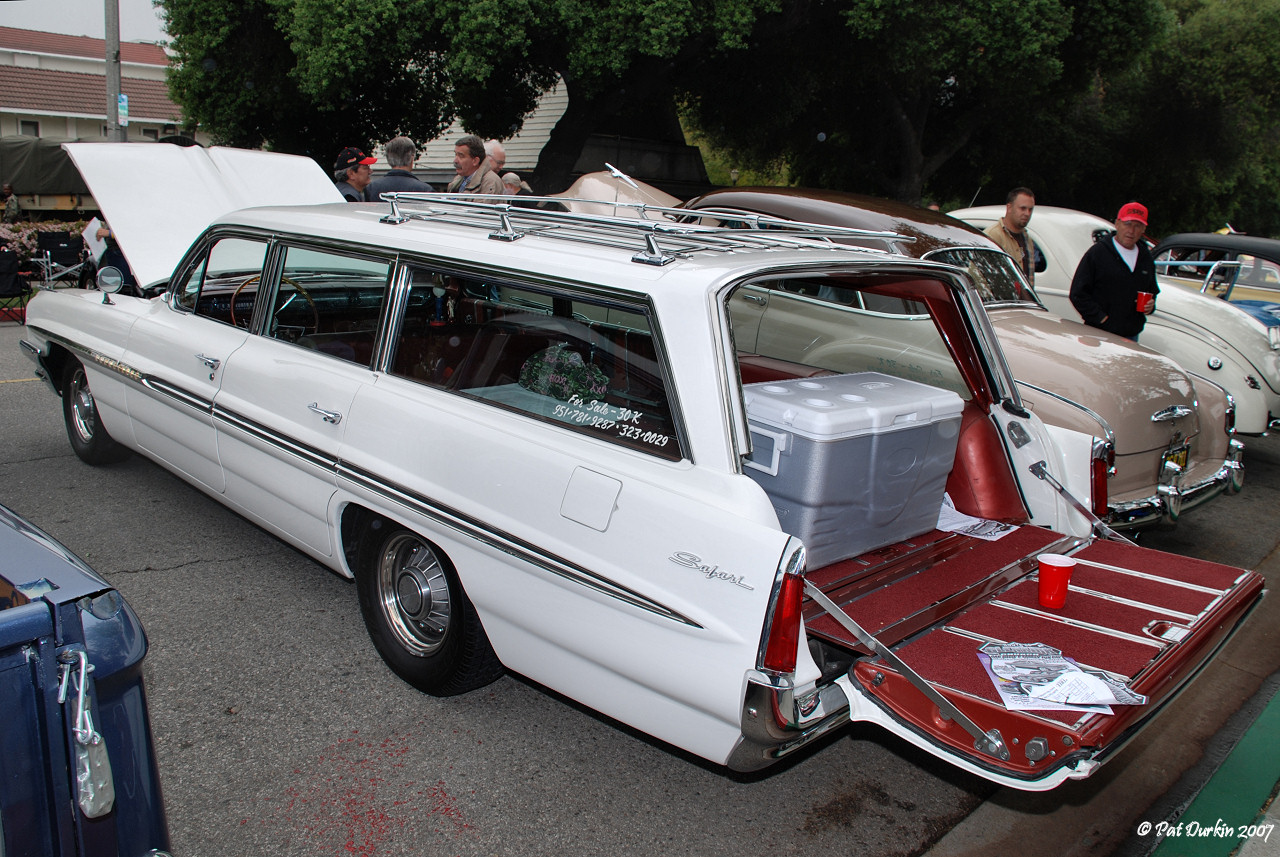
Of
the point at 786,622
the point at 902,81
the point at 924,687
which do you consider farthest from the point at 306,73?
the point at 924,687

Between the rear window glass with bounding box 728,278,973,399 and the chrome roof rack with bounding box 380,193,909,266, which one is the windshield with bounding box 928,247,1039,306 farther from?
the chrome roof rack with bounding box 380,193,909,266

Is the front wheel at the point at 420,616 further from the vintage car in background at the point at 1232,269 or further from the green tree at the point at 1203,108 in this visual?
the green tree at the point at 1203,108

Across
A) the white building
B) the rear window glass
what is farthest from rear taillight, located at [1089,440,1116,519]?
the white building

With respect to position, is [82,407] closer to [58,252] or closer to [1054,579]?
[1054,579]

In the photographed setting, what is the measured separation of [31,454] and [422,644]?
408cm

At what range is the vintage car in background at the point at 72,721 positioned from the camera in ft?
4.96

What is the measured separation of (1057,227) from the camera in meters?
8.27

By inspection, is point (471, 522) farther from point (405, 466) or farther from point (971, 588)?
point (971, 588)

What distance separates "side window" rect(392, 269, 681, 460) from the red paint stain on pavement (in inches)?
48.8

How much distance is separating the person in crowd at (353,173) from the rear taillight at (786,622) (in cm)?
611

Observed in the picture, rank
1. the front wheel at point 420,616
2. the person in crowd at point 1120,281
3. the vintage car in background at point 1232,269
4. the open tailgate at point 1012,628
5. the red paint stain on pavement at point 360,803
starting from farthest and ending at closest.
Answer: the vintage car in background at point 1232,269, the person in crowd at point 1120,281, the front wheel at point 420,616, the red paint stain on pavement at point 360,803, the open tailgate at point 1012,628

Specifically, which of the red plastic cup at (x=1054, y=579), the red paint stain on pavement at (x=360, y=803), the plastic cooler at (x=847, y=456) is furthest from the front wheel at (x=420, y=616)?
the red plastic cup at (x=1054, y=579)

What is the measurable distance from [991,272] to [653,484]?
4.76 m

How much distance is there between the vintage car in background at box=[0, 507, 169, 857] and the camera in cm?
151
